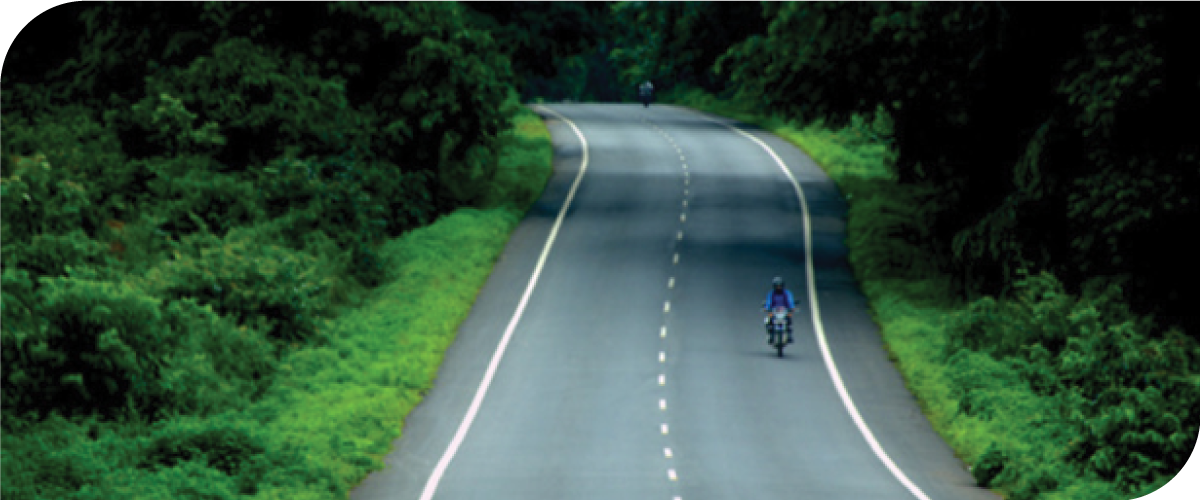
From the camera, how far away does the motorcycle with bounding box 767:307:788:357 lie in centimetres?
3297

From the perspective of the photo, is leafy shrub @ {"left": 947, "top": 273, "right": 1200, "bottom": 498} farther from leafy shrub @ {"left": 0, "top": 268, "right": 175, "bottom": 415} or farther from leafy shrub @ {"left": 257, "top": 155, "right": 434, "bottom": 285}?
leafy shrub @ {"left": 257, "top": 155, "right": 434, "bottom": 285}

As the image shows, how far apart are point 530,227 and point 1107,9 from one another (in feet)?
68.5

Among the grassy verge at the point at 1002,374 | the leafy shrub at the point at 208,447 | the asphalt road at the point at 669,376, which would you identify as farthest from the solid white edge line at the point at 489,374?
the grassy verge at the point at 1002,374

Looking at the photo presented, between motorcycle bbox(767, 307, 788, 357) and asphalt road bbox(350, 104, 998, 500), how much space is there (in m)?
0.37

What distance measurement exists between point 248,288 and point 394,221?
1514 cm

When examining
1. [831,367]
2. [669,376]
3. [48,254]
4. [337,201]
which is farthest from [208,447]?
[337,201]

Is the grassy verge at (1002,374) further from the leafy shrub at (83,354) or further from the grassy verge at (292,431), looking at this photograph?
the leafy shrub at (83,354)

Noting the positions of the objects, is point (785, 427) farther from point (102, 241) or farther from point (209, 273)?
point (102, 241)

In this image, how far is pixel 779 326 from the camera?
33125 millimetres

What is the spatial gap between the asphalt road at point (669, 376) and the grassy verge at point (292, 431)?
1.96ft

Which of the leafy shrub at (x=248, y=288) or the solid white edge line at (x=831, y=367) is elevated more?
the solid white edge line at (x=831, y=367)

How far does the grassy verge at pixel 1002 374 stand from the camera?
72.3ft

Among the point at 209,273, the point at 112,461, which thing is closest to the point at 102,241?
the point at 209,273

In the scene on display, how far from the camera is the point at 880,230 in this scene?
46.2 m
